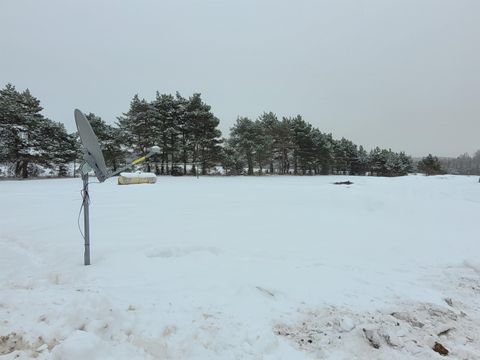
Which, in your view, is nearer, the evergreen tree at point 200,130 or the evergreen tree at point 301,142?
the evergreen tree at point 200,130

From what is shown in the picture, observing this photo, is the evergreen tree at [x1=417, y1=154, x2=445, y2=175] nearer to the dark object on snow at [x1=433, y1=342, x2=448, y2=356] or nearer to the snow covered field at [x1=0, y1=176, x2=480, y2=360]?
the snow covered field at [x1=0, y1=176, x2=480, y2=360]

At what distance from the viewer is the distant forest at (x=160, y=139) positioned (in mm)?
21328

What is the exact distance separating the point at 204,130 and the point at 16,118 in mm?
15153

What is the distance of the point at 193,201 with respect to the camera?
9609 mm

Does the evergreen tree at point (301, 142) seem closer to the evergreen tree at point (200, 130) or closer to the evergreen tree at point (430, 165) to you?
the evergreen tree at point (200, 130)

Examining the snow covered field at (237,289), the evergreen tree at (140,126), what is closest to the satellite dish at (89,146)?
the snow covered field at (237,289)

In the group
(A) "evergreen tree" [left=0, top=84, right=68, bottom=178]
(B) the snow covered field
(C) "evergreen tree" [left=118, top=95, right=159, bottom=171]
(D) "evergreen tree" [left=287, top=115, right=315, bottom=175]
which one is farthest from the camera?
(D) "evergreen tree" [left=287, top=115, right=315, bottom=175]

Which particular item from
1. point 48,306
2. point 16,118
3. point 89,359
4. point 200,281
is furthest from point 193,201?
point 16,118

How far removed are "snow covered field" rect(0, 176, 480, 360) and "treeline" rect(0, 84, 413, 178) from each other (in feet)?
62.6

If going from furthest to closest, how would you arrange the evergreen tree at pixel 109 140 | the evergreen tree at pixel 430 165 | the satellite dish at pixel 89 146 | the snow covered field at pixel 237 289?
the evergreen tree at pixel 430 165, the evergreen tree at pixel 109 140, the satellite dish at pixel 89 146, the snow covered field at pixel 237 289

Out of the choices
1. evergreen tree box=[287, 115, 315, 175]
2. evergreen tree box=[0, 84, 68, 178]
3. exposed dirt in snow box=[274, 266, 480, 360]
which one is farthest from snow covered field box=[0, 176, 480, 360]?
evergreen tree box=[287, 115, 315, 175]

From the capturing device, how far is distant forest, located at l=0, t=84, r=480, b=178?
21328mm

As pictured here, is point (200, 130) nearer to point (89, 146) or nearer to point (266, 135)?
point (266, 135)

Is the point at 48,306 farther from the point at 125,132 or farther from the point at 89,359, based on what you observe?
the point at 125,132
